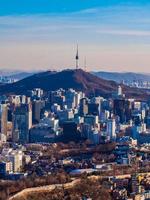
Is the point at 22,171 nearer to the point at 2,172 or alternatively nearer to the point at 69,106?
the point at 2,172

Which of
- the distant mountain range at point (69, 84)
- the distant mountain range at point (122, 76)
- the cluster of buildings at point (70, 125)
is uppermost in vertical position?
the distant mountain range at point (122, 76)

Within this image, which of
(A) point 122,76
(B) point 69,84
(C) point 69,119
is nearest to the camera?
(C) point 69,119

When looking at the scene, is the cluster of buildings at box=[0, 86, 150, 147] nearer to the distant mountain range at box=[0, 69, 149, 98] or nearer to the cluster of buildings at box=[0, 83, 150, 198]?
the cluster of buildings at box=[0, 83, 150, 198]

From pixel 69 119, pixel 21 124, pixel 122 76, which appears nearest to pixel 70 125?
pixel 21 124

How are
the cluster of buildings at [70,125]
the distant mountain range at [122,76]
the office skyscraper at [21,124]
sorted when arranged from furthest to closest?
the distant mountain range at [122,76]
the office skyscraper at [21,124]
the cluster of buildings at [70,125]

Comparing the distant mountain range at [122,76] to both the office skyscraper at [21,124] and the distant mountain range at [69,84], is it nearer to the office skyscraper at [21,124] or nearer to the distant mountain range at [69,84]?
the distant mountain range at [69,84]

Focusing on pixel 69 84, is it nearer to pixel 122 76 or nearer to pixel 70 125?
pixel 70 125

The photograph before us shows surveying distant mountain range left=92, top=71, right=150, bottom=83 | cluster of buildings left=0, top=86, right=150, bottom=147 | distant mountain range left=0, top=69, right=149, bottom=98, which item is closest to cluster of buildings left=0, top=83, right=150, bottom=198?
cluster of buildings left=0, top=86, right=150, bottom=147

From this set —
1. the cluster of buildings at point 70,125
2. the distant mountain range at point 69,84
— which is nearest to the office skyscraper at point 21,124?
the cluster of buildings at point 70,125
